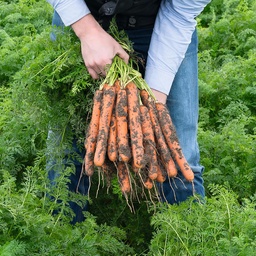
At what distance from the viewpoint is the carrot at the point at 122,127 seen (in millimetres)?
3102

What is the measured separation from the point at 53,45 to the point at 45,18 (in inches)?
141

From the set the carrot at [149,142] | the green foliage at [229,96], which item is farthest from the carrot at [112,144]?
the green foliage at [229,96]

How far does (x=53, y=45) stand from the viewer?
351 cm

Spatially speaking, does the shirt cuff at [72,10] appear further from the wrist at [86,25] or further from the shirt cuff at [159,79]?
the shirt cuff at [159,79]

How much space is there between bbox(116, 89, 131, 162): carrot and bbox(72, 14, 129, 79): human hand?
0.56 feet

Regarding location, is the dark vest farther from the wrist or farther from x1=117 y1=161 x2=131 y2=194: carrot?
x1=117 y1=161 x2=131 y2=194: carrot

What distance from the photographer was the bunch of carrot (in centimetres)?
312

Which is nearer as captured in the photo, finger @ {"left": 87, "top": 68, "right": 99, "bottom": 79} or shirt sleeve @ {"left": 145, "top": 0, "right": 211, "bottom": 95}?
finger @ {"left": 87, "top": 68, "right": 99, "bottom": 79}


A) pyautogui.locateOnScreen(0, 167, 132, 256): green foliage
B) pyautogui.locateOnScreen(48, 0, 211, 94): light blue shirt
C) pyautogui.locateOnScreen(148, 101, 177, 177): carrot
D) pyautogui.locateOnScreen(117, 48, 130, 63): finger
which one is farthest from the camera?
pyautogui.locateOnScreen(48, 0, 211, 94): light blue shirt

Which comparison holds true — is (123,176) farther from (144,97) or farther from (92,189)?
(92,189)

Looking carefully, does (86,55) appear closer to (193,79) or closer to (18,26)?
(193,79)

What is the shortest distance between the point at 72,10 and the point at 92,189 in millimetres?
1347

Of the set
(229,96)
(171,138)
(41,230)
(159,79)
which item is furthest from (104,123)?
(229,96)

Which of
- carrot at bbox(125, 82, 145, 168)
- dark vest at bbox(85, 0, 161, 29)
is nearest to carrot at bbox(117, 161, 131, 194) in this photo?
carrot at bbox(125, 82, 145, 168)
